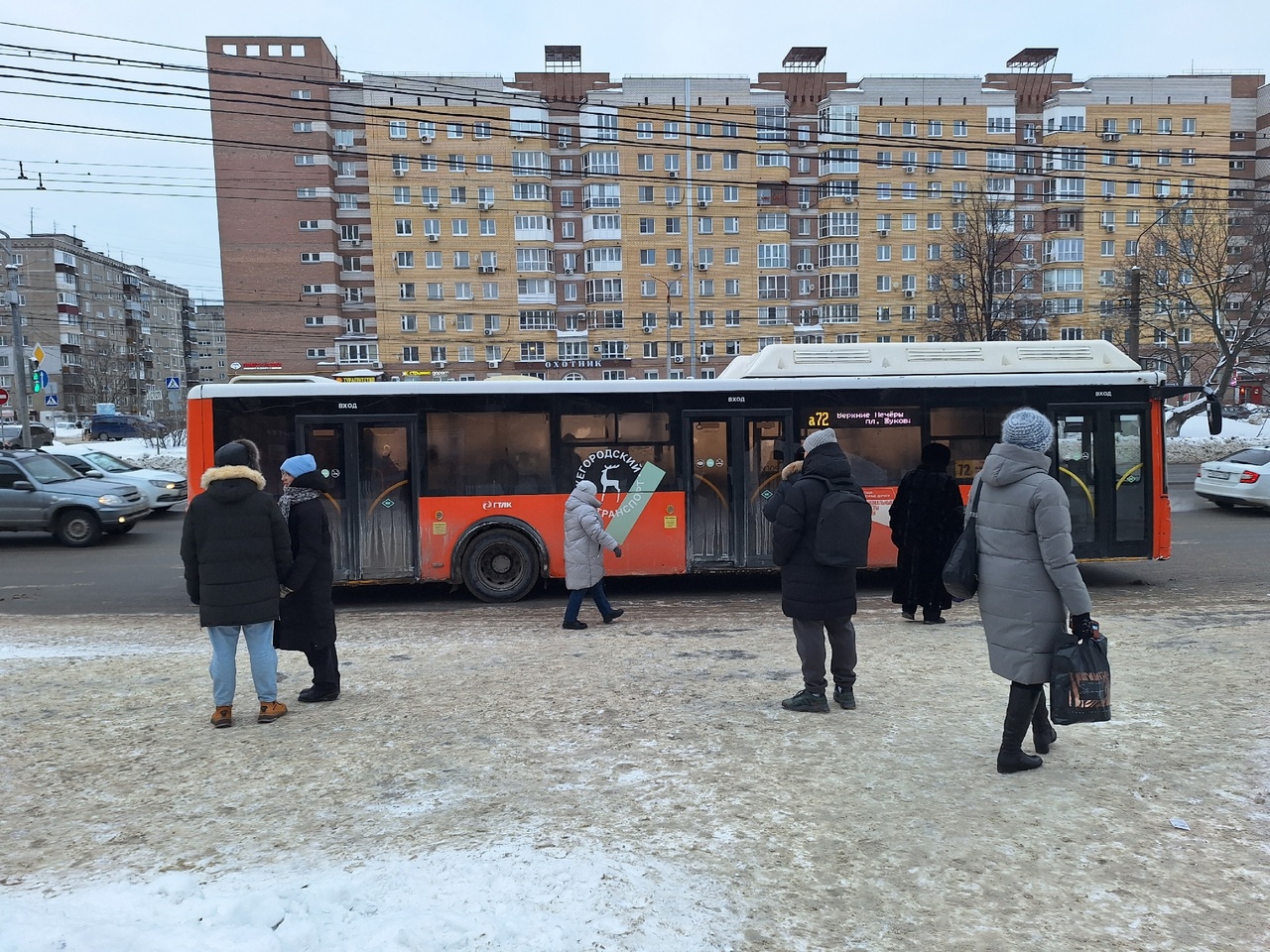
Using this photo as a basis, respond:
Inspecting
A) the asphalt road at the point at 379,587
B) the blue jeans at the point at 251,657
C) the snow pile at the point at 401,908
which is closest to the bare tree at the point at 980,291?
the asphalt road at the point at 379,587

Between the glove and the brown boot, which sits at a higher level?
the glove

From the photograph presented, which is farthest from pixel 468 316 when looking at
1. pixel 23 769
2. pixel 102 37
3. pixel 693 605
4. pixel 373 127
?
pixel 23 769

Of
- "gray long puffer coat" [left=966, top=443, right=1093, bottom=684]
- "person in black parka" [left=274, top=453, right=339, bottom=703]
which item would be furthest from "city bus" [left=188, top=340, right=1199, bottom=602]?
"gray long puffer coat" [left=966, top=443, right=1093, bottom=684]

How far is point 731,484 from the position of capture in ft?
35.4

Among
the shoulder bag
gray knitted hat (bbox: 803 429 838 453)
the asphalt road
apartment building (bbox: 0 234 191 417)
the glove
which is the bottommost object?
the asphalt road

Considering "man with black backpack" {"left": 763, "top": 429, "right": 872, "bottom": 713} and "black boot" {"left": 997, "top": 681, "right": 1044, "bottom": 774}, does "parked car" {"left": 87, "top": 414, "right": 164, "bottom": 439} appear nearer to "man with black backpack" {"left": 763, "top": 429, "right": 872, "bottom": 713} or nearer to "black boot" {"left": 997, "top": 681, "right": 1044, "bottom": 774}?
"man with black backpack" {"left": 763, "top": 429, "right": 872, "bottom": 713}

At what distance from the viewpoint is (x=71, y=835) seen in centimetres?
411

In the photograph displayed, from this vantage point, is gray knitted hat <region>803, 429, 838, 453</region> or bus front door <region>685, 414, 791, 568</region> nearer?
gray knitted hat <region>803, 429, 838, 453</region>

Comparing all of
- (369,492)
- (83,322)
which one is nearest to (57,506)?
(369,492)

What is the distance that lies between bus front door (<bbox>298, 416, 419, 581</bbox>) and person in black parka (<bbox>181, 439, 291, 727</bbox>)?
4811mm

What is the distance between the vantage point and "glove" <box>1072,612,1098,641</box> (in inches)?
166

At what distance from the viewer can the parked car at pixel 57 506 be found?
1631cm

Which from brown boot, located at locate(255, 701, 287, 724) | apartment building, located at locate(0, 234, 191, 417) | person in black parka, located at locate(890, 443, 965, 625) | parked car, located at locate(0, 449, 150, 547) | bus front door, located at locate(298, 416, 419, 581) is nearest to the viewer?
brown boot, located at locate(255, 701, 287, 724)

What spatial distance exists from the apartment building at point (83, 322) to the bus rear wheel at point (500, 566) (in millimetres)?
81662
